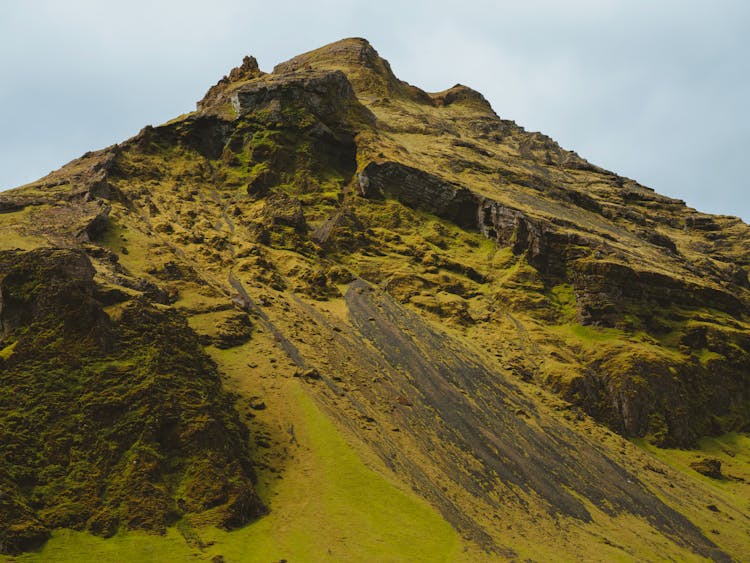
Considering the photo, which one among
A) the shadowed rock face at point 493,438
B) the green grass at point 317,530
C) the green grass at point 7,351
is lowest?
the green grass at point 317,530

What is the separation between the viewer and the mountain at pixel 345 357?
96.4 feet

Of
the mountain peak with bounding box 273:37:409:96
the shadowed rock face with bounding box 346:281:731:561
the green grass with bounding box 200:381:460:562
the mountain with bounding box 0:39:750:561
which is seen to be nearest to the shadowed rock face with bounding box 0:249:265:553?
the mountain with bounding box 0:39:750:561

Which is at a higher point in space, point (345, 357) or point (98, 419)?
point (345, 357)

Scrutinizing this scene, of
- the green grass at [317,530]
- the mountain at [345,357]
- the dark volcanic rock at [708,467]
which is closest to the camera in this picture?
the green grass at [317,530]

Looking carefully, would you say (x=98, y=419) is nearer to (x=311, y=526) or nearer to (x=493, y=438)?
(x=311, y=526)

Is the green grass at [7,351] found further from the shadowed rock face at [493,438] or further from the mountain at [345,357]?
the shadowed rock face at [493,438]

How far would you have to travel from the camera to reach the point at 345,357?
47.7 meters

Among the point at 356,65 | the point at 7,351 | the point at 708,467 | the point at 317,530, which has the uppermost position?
the point at 356,65

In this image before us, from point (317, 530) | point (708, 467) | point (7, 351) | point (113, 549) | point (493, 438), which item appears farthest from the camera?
point (708, 467)

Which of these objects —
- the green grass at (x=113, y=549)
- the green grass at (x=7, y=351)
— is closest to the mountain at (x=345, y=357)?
the green grass at (x=113, y=549)

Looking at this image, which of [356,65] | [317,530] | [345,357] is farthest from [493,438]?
[356,65]

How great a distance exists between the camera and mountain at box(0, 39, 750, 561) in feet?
96.4

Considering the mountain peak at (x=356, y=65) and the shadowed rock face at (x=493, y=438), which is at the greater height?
the mountain peak at (x=356, y=65)

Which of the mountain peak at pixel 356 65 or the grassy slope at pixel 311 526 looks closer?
the grassy slope at pixel 311 526
